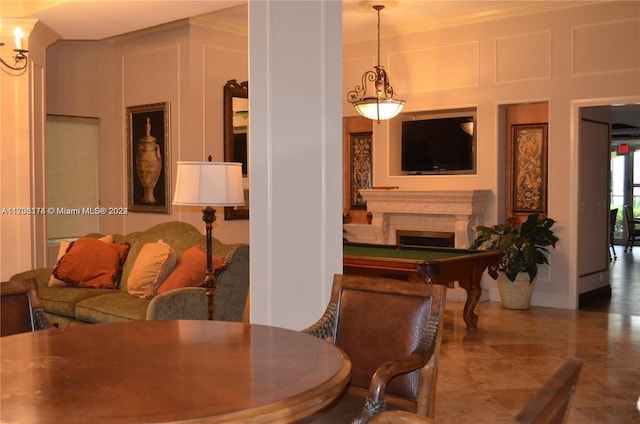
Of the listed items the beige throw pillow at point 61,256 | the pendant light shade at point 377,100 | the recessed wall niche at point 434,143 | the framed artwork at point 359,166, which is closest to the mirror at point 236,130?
the pendant light shade at point 377,100

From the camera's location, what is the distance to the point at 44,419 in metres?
1.33

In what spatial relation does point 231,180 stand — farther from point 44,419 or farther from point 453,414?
point 44,419

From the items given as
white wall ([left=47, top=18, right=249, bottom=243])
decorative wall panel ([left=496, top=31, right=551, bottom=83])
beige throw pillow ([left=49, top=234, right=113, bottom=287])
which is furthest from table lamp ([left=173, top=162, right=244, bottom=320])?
decorative wall panel ([left=496, top=31, right=551, bottom=83])

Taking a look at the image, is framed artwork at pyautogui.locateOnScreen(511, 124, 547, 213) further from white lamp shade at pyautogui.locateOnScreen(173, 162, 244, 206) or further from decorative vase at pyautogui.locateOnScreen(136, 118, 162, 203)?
white lamp shade at pyautogui.locateOnScreen(173, 162, 244, 206)

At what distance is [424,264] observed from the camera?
16.6ft

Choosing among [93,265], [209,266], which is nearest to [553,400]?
[209,266]

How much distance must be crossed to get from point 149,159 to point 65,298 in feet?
10.1

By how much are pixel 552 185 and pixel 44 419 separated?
658cm

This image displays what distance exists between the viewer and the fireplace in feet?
25.5

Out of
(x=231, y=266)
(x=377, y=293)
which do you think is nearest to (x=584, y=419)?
(x=377, y=293)

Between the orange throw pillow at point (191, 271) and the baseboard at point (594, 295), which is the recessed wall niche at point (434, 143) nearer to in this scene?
the baseboard at point (594, 295)

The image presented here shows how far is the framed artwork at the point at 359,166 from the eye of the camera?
8.74 meters

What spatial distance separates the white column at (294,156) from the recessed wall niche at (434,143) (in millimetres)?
4899

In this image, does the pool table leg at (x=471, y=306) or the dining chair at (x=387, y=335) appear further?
the pool table leg at (x=471, y=306)
